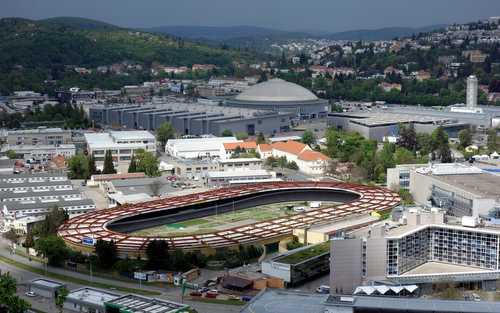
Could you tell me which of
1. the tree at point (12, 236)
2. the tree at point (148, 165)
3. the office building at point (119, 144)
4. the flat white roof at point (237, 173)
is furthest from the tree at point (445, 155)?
the tree at point (12, 236)

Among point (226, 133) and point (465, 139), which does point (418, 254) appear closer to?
point (465, 139)

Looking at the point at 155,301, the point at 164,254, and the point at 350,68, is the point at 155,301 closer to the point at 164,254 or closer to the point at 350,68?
the point at 164,254

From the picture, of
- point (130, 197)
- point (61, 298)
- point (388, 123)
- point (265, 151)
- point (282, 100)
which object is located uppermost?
point (282, 100)

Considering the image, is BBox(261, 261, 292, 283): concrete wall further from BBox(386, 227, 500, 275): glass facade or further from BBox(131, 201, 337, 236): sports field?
BBox(131, 201, 337, 236): sports field

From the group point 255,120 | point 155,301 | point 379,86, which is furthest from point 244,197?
point 379,86

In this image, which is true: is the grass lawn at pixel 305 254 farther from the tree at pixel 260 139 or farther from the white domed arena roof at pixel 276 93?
the white domed arena roof at pixel 276 93

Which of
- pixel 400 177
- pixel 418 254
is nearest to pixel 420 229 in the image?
pixel 418 254
